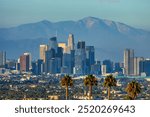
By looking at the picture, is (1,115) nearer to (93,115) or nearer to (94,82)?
(93,115)

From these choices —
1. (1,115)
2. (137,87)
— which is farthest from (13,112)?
(137,87)

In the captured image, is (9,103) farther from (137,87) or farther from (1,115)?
(137,87)

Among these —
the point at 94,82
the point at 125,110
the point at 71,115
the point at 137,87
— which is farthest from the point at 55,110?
the point at 94,82

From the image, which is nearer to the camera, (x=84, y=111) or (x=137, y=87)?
(x=84, y=111)

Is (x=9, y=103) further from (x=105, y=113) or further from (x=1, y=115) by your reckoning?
(x=105, y=113)

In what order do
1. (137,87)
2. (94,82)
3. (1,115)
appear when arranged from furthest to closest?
(94,82) < (137,87) < (1,115)

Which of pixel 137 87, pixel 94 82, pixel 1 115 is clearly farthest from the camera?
pixel 94 82

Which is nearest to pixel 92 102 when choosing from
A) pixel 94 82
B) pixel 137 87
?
pixel 137 87
